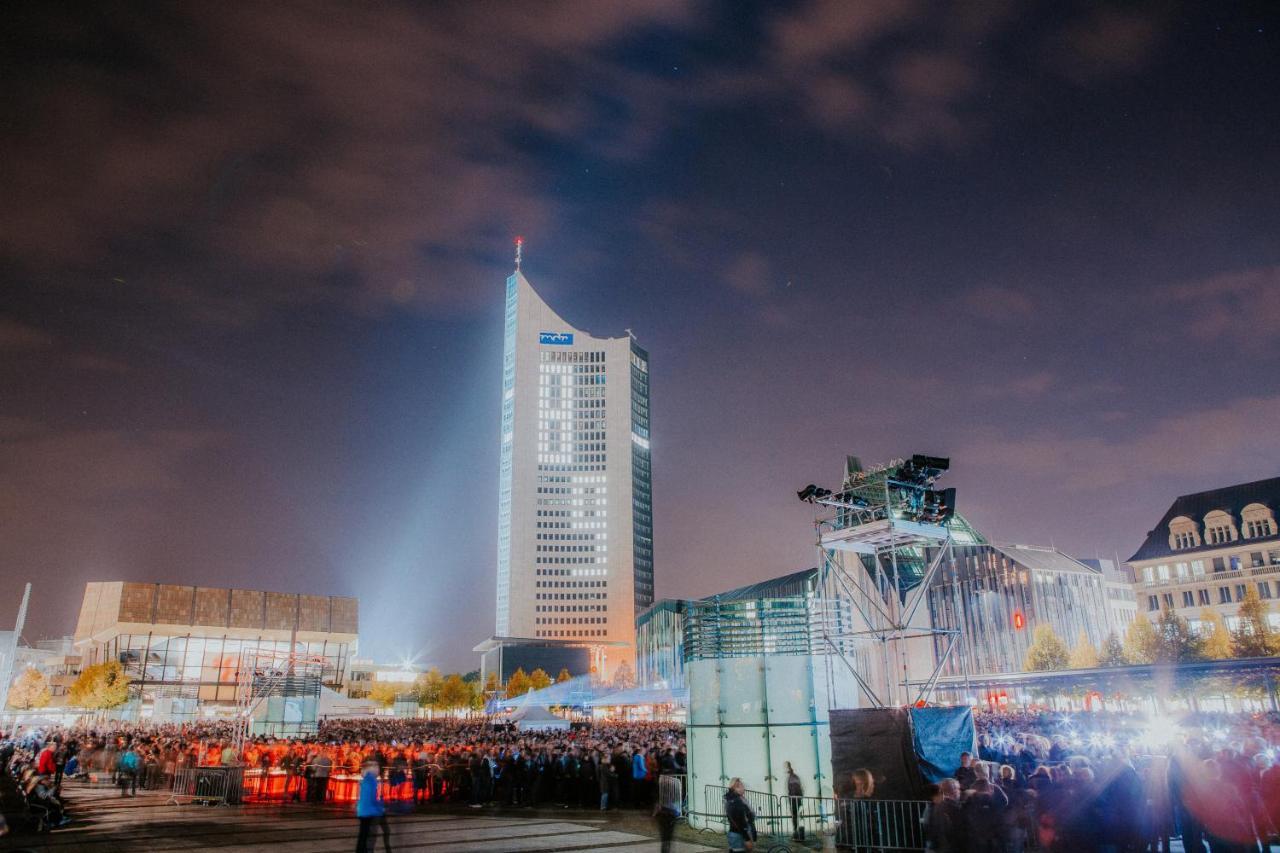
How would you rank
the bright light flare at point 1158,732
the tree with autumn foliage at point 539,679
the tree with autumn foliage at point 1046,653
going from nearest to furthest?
the bright light flare at point 1158,732 → the tree with autumn foliage at point 1046,653 → the tree with autumn foliage at point 539,679

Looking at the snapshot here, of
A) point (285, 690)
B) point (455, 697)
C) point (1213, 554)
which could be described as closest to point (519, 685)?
point (455, 697)

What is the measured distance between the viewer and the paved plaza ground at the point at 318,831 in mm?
15547

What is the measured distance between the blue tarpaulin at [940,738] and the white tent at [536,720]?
41349mm

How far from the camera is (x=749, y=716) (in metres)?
17.3

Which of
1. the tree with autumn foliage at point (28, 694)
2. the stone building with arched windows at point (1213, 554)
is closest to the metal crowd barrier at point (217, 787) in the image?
the stone building with arched windows at point (1213, 554)

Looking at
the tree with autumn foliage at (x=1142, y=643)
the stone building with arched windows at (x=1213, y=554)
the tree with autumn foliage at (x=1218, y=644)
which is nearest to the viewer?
the tree with autumn foliage at (x=1218, y=644)

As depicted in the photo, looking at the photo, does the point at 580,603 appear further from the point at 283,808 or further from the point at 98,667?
the point at 283,808

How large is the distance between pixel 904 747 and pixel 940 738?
0.64m

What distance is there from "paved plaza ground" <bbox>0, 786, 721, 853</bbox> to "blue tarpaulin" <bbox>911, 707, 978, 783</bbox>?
14.2ft

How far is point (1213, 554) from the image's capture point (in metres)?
77.1

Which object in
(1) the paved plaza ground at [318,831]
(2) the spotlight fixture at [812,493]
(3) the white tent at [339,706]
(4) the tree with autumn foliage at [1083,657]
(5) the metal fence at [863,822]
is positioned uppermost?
(2) the spotlight fixture at [812,493]

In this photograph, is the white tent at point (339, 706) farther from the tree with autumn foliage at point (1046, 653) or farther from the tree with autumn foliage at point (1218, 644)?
the tree with autumn foliage at point (1218, 644)

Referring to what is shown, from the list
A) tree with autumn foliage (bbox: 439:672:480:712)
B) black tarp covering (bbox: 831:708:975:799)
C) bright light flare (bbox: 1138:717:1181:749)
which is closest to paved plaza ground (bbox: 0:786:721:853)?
black tarp covering (bbox: 831:708:975:799)

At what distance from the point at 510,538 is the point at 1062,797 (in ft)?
634
